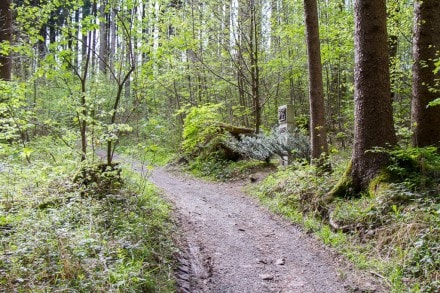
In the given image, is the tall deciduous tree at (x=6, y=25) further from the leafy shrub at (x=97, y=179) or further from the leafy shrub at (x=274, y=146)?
the leafy shrub at (x=274, y=146)

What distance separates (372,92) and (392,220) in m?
2.09

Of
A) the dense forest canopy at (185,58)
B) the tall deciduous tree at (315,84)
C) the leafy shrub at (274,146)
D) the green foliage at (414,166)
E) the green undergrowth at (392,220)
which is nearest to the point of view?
the green undergrowth at (392,220)

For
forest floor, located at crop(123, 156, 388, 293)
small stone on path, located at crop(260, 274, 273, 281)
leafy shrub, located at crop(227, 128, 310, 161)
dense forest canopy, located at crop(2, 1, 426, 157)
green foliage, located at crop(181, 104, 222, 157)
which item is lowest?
small stone on path, located at crop(260, 274, 273, 281)

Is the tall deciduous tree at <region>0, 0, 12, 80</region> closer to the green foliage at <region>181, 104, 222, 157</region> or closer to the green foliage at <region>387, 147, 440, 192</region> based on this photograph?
the green foliage at <region>181, 104, 222, 157</region>

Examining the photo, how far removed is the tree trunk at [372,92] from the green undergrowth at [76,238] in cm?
333

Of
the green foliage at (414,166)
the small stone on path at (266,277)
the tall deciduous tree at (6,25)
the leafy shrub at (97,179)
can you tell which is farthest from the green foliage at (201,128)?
the small stone on path at (266,277)

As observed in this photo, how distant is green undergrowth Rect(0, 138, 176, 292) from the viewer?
9.64 feet

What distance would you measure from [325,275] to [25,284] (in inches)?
124

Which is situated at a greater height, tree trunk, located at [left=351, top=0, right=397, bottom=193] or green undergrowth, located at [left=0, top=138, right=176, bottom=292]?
tree trunk, located at [left=351, top=0, right=397, bottom=193]

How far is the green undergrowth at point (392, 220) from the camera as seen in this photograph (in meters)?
3.58

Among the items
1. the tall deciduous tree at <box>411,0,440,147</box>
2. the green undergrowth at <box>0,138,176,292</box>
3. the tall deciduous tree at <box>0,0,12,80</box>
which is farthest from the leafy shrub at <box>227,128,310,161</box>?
the tall deciduous tree at <box>0,0,12,80</box>

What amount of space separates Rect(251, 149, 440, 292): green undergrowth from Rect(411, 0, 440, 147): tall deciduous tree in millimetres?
564

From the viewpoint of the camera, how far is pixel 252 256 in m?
4.65

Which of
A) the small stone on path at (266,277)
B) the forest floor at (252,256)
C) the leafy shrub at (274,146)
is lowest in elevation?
the small stone on path at (266,277)
